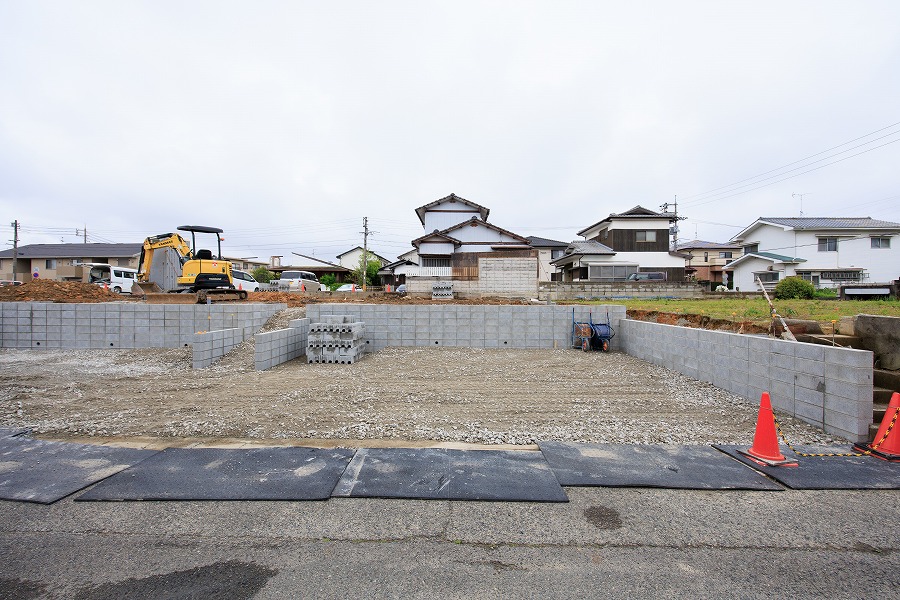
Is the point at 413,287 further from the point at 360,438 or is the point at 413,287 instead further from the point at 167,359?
the point at 360,438

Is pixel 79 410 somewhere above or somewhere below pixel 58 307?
below

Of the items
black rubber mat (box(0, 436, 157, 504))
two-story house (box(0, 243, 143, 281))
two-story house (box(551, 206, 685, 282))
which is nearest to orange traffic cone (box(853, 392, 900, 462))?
black rubber mat (box(0, 436, 157, 504))

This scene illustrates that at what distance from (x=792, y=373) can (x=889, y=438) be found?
45.2 inches

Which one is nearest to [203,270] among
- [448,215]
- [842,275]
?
[448,215]

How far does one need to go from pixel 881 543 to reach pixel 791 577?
35.2 inches

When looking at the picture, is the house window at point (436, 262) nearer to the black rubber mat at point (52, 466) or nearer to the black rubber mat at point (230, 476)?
the black rubber mat at point (230, 476)

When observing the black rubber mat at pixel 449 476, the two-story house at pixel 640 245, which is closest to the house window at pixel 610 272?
the two-story house at pixel 640 245

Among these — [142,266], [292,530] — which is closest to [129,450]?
[292,530]

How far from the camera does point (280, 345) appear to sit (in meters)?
8.45

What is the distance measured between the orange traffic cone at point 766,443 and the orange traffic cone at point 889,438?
3.11 ft

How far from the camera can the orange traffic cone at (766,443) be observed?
360 centimetres

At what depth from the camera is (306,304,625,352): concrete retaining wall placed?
34.0 feet

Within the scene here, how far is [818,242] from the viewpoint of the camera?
23.5 metres

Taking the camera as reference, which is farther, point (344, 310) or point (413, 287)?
point (413, 287)
